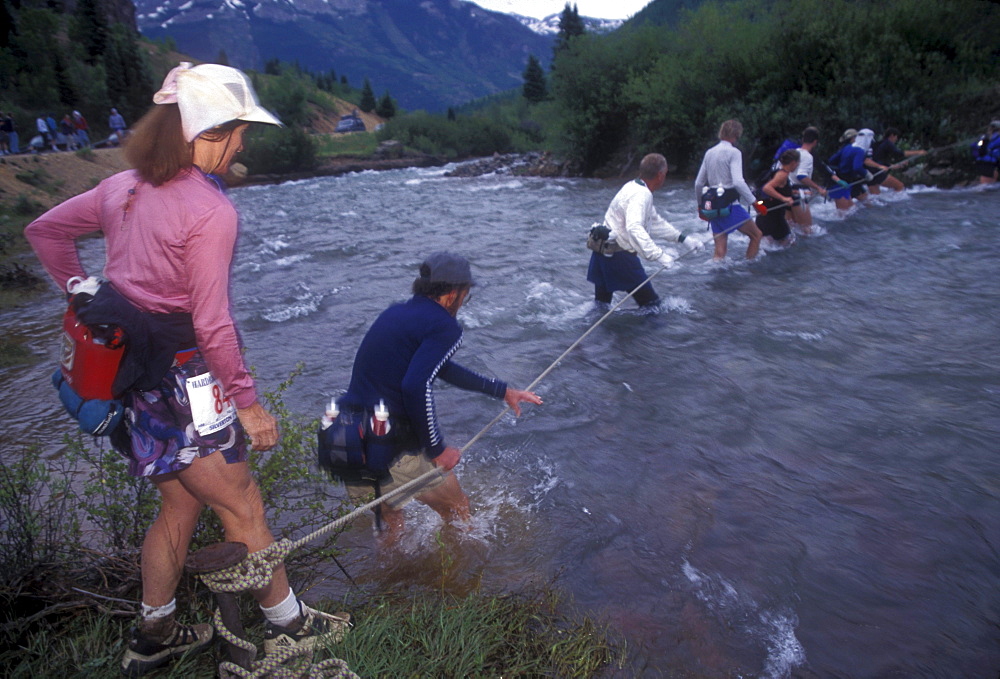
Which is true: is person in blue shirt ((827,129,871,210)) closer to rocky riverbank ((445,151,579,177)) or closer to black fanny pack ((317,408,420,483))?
black fanny pack ((317,408,420,483))

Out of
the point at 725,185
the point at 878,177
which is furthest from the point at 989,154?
the point at 725,185

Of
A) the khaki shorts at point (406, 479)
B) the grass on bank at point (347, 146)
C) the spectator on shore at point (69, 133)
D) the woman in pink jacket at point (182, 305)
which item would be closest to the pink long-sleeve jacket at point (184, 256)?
the woman in pink jacket at point (182, 305)

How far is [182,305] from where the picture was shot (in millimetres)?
2414

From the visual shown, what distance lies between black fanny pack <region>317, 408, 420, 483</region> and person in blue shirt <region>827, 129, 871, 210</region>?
39.8 ft

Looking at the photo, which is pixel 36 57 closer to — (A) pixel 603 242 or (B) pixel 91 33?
(B) pixel 91 33

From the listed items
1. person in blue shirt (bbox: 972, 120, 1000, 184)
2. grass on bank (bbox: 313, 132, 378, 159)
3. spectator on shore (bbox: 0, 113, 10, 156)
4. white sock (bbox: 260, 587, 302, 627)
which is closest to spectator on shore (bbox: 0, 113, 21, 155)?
spectator on shore (bbox: 0, 113, 10, 156)

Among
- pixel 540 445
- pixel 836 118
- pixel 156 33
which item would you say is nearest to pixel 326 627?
pixel 540 445

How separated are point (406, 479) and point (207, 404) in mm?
1502

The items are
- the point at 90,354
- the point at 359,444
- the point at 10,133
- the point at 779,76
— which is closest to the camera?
the point at 90,354

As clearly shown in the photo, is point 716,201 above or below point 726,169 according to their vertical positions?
below

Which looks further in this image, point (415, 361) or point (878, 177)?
point (878, 177)

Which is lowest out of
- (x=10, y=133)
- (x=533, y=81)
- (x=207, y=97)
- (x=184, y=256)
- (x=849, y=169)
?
(x=533, y=81)

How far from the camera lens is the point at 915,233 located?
474 inches

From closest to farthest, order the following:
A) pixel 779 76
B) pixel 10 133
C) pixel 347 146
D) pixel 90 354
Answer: pixel 90 354, pixel 779 76, pixel 10 133, pixel 347 146
